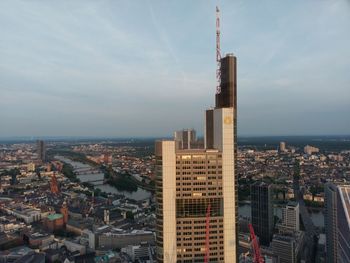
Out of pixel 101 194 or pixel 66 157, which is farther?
pixel 66 157

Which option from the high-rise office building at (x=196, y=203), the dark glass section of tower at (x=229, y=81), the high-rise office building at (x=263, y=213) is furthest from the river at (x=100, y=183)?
the high-rise office building at (x=196, y=203)

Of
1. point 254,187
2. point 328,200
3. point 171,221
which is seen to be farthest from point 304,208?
point 171,221

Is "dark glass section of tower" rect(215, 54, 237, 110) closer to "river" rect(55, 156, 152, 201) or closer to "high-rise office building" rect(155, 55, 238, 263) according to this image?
"high-rise office building" rect(155, 55, 238, 263)

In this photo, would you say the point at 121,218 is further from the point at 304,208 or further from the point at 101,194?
the point at 304,208

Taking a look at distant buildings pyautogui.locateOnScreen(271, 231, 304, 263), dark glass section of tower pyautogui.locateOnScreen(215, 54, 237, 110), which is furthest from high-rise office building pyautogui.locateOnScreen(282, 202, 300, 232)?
dark glass section of tower pyautogui.locateOnScreen(215, 54, 237, 110)

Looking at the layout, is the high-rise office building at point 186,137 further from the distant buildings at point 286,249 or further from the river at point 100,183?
the river at point 100,183

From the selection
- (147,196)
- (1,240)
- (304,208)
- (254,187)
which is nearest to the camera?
(1,240)
